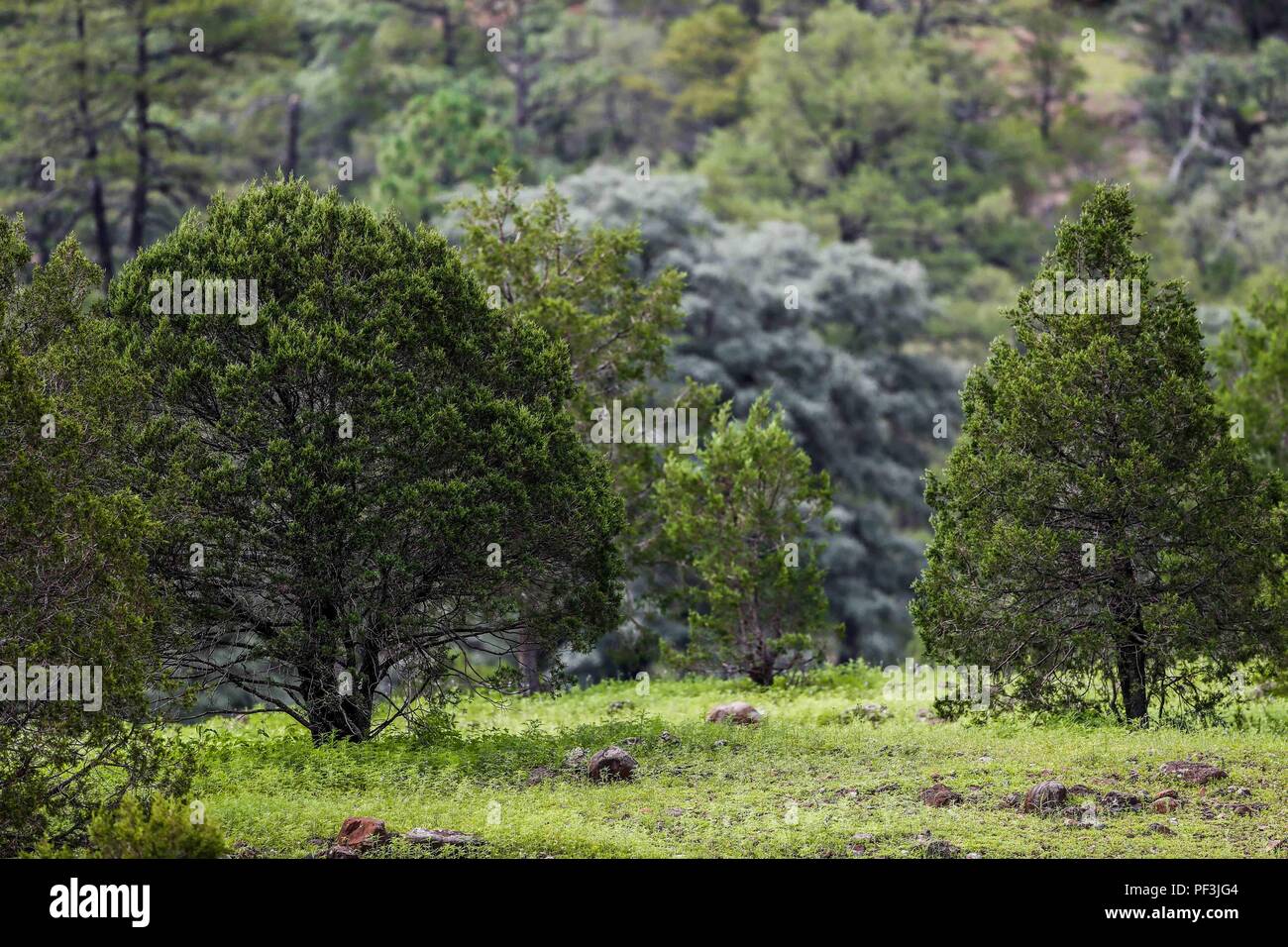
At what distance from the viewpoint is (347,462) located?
15922 millimetres

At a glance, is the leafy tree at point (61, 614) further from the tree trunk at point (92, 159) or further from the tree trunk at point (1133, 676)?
the tree trunk at point (92, 159)

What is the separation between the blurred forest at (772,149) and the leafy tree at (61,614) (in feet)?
35.9

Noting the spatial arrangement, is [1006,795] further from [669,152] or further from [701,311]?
[669,152]

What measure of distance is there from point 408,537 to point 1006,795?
6.38m

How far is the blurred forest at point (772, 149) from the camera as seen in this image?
3838cm

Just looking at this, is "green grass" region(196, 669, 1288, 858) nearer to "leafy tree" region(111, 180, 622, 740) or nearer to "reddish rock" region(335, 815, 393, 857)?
"reddish rock" region(335, 815, 393, 857)

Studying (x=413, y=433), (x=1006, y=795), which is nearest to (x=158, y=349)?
(x=413, y=433)

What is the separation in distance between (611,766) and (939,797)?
10.5 ft

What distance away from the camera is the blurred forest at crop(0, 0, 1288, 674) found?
126 feet
